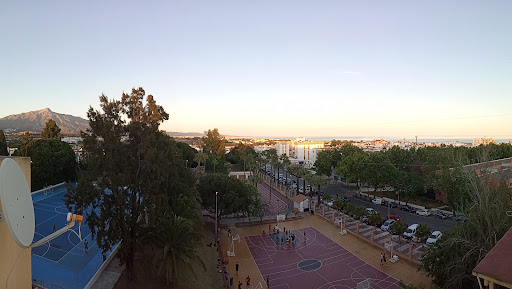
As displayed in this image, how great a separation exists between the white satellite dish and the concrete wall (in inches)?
42.6

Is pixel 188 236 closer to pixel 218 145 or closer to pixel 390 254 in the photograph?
pixel 390 254

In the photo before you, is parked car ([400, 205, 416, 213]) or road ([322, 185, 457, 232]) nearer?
road ([322, 185, 457, 232])

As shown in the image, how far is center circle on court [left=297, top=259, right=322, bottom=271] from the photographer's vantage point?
2383 centimetres

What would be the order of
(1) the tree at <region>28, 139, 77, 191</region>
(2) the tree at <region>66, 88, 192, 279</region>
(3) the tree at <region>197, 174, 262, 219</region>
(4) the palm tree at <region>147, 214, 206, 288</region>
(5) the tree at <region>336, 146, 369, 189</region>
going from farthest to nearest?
(5) the tree at <region>336, 146, 369, 189</region> → (1) the tree at <region>28, 139, 77, 191</region> → (3) the tree at <region>197, 174, 262, 219</region> → (4) the palm tree at <region>147, 214, 206, 288</region> → (2) the tree at <region>66, 88, 192, 279</region>

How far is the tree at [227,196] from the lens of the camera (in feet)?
105

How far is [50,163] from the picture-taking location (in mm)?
39125

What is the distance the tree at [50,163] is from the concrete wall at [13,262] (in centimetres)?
2828

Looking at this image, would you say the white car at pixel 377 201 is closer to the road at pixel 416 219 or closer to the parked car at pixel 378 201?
the parked car at pixel 378 201

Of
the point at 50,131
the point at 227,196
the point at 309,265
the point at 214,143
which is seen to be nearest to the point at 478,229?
the point at 309,265

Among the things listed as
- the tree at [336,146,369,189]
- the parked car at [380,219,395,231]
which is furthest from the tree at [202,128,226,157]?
the parked car at [380,219,395,231]

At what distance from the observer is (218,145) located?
79.6 metres

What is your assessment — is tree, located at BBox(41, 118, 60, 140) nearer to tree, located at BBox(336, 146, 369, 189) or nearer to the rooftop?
tree, located at BBox(336, 146, 369, 189)

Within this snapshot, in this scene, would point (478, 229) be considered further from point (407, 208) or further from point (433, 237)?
point (407, 208)

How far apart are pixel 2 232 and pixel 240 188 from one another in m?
23.9
